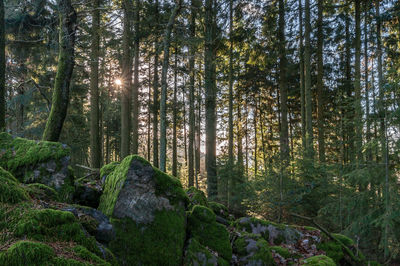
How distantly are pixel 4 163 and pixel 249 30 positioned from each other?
1229 cm

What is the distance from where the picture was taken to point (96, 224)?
2912 millimetres

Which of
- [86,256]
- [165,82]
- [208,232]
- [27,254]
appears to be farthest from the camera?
[165,82]

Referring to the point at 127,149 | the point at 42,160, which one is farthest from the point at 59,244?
the point at 127,149

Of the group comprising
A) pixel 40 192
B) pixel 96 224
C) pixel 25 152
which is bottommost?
pixel 96 224

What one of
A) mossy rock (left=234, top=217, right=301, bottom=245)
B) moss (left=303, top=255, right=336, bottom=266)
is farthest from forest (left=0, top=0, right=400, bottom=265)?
mossy rock (left=234, top=217, right=301, bottom=245)

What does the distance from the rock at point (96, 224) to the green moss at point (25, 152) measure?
5.80 feet

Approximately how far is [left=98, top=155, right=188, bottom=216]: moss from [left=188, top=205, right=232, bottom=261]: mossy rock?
0.41 m

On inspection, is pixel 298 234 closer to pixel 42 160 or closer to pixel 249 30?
pixel 42 160

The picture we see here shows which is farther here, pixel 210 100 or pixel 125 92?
pixel 210 100

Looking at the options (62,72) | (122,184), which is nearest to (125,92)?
(62,72)

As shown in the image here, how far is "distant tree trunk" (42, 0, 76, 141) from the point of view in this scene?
709 centimetres

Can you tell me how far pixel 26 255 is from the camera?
167 centimetres

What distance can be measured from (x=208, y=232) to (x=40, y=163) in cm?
337

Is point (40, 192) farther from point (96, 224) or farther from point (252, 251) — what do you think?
point (252, 251)
